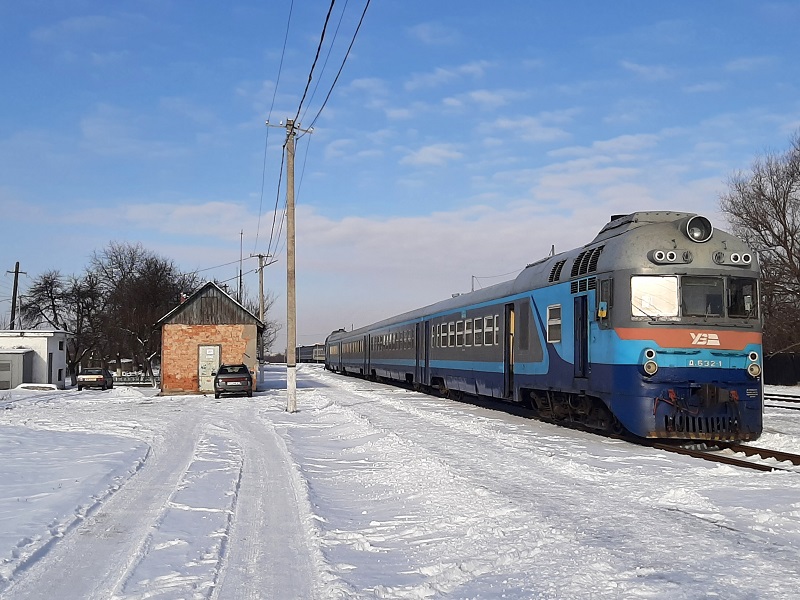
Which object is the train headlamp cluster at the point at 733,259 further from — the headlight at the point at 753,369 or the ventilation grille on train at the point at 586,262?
the ventilation grille on train at the point at 586,262

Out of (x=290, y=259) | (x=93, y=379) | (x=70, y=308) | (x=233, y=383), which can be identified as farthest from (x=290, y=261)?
(x=70, y=308)

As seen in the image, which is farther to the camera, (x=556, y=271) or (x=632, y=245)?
(x=556, y=271)

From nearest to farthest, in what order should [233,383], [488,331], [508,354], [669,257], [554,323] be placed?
[669,257] → [554,323] → [508,354] → [488,331] → [233,383]

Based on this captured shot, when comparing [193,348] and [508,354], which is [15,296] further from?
[508,354]

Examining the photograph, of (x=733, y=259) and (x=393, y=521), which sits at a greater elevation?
(x=733, y=259)

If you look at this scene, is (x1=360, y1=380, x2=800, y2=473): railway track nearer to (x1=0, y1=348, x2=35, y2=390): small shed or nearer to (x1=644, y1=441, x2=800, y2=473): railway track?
(x1=644, y1=441, x2=800, y2=473): railway track

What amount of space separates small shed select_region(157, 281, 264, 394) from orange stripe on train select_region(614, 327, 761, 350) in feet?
77.8

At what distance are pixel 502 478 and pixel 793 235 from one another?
40.8 metres

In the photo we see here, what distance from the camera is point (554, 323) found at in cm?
1520

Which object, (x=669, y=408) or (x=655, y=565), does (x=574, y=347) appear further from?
(x=655, y=565)

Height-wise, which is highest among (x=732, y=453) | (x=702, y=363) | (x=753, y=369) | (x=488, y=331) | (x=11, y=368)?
(x=488, y=331)

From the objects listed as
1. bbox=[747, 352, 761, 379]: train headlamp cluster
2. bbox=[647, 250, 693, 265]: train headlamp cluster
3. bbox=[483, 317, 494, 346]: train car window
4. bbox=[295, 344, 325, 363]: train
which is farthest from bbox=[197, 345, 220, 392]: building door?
bbox=[295, 344, 325, 363]: train

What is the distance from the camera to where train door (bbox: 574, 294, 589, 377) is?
539 inches

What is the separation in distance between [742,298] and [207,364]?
84.4 feet
